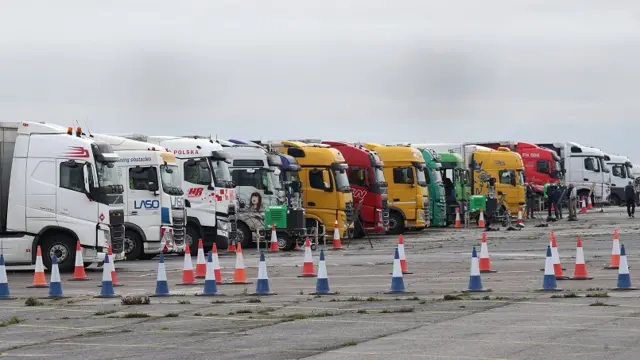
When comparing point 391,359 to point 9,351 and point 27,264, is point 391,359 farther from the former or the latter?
point 27,264

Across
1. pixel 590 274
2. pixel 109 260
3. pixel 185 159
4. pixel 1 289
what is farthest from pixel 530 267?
pixel 185 159

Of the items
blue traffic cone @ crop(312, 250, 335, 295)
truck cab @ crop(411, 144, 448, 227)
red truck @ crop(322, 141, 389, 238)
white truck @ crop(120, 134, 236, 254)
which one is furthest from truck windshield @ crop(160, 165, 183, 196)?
truck cab @ crop(411, 144, 448, 227)

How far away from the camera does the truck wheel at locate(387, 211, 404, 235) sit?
4825cm

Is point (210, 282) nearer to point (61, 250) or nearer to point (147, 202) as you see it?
point (61, 250)

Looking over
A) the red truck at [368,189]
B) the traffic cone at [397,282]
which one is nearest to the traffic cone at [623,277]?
the traffic cone at [397,282]

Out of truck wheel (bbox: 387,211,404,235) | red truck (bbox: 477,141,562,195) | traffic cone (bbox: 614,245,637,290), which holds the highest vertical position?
red truck (bbox: 477,141,562,195)

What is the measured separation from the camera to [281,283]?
933 inches

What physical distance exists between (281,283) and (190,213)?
1271cm

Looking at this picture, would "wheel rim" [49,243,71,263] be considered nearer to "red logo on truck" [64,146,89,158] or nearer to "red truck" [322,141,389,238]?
"red logo on truck" [64,146,89,158]

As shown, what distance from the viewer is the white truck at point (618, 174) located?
75.2m

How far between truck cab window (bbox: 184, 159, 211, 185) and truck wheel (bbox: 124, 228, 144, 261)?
3.29 m

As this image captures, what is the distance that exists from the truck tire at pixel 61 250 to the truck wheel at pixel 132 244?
483 centimetres

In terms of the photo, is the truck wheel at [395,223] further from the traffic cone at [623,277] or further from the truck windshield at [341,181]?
the traffic cone at [623,277]

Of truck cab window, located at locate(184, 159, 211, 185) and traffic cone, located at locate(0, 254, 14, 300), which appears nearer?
traffic cone, located at locate(0, 254, 14, 300)
